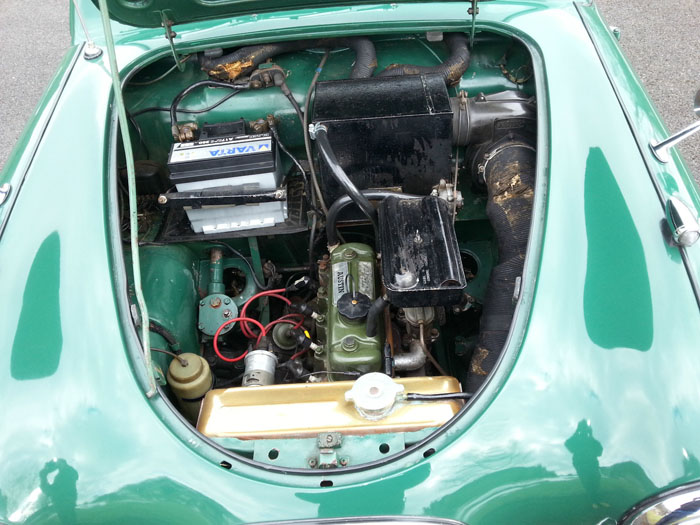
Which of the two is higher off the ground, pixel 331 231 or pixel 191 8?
pixel 191 8

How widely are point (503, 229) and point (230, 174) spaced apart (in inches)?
29.8

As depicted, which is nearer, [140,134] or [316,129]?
[316,129]

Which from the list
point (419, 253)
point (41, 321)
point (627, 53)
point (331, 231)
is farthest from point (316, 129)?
point (627, 53)

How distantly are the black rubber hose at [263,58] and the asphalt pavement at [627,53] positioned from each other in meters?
1.89

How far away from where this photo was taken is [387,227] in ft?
4.43

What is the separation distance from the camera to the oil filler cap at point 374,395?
3.37 feet

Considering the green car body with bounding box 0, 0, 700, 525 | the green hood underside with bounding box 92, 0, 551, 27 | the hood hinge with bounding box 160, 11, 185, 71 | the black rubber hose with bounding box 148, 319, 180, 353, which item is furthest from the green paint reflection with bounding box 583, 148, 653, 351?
the hood hinge with bounding box 160, 11, 185, 71

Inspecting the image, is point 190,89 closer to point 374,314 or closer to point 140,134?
point 140,134

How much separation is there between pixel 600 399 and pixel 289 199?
1.05 m

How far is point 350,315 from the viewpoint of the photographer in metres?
1.31

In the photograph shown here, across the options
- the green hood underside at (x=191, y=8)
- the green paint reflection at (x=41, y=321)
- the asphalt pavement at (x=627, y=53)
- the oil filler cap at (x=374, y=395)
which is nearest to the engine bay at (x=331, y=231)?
the oil filler cap at (x=374, y=395)

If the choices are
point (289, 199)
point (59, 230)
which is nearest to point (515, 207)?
point (289, 199)

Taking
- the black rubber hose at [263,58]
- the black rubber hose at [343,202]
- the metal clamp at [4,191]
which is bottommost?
the black rubber hose at [343,202]

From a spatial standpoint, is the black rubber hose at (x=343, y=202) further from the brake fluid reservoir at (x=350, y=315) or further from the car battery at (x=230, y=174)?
the car battery at (x=230, y=174)
